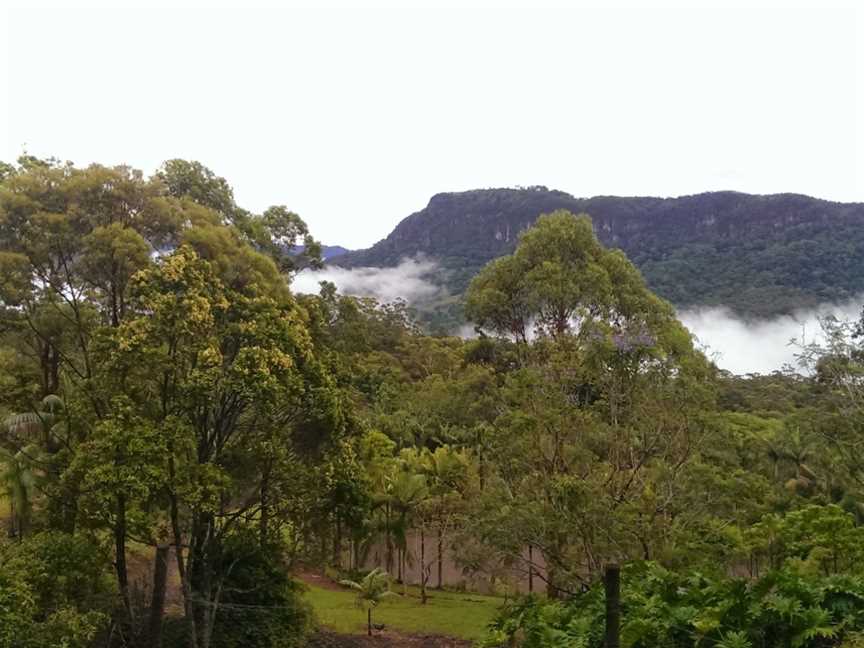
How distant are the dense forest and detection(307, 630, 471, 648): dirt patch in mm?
590

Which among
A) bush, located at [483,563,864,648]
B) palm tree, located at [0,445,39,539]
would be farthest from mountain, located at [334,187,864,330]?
bush, located at [483,563,864,648]

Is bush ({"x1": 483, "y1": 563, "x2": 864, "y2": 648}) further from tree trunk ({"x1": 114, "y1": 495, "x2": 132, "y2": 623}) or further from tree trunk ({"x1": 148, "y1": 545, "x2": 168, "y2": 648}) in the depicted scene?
tree trunk ({"x1": 114, "y1": 495, "x2": 132, "y2": 623})

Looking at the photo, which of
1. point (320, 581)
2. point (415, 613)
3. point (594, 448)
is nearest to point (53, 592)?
point (594, 448)

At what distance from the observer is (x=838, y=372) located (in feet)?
43.9

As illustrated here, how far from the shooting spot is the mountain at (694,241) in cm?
9262

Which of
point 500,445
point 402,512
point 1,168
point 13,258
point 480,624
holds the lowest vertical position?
point 480,624

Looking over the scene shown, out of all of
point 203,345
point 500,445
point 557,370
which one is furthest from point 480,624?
point 203,345

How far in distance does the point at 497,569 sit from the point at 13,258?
10.7 meters

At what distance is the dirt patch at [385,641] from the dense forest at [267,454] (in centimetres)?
59

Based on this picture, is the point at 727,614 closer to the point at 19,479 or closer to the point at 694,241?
the point at 19,479

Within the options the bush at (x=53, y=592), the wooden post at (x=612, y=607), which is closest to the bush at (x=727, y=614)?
the wooden post at (x=612, y=607)

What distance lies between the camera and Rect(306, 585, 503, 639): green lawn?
56.5 feet

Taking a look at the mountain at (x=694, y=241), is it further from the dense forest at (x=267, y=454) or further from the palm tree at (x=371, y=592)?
the dense forest at (x=267, y=454)

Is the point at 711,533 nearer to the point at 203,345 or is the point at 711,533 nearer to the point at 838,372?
the point at 838,372
